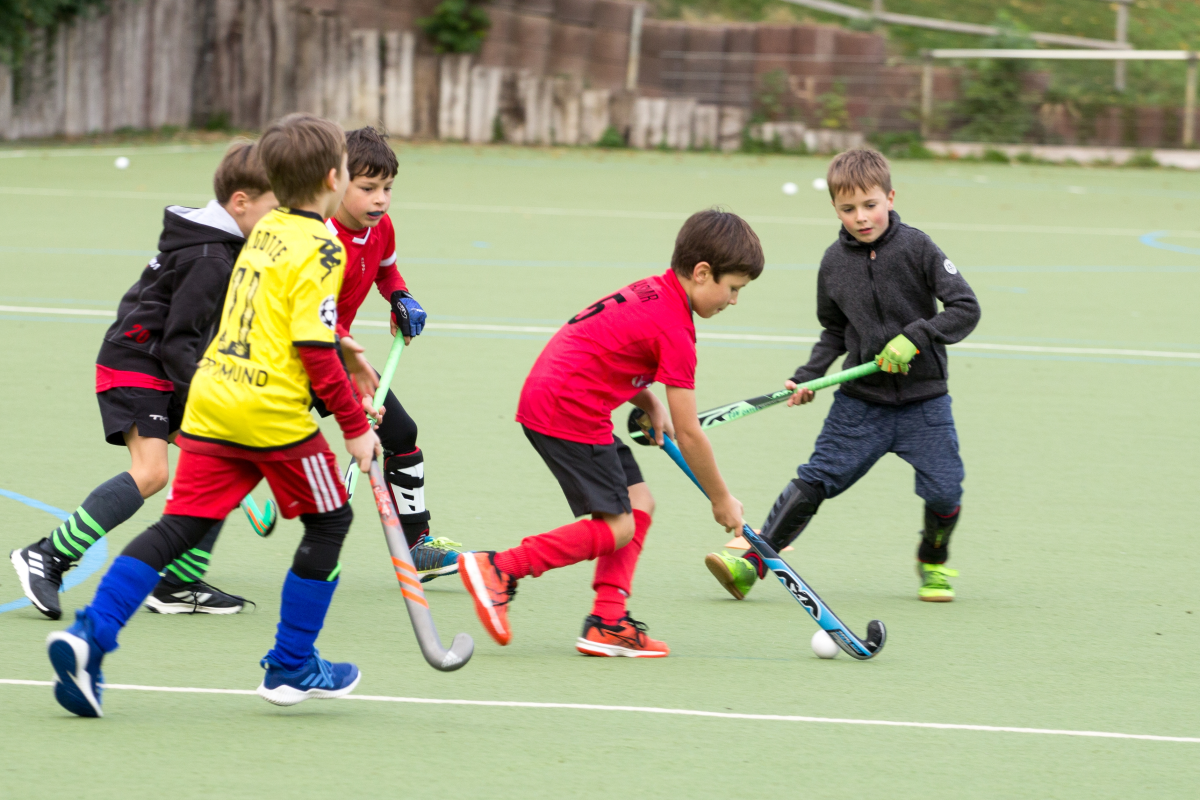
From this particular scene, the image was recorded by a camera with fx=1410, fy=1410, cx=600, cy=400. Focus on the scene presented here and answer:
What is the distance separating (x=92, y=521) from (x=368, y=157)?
1274mm

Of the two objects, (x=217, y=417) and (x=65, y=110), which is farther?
(x=65, y=110)

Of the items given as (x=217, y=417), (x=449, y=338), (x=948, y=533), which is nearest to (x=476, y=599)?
(x=217, y=417)

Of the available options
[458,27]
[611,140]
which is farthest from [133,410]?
[458,27]

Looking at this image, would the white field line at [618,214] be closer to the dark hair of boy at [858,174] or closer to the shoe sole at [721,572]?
the dark hair of boy at [858,174]

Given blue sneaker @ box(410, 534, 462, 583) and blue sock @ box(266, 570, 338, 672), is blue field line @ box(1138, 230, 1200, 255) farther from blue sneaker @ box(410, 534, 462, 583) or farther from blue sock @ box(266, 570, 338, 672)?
blue sock @ box(266, 570, 338, 672)

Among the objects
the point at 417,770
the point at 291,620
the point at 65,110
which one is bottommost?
the point at 417,770

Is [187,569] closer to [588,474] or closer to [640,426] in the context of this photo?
[588,474]

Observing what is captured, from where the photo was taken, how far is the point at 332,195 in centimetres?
312

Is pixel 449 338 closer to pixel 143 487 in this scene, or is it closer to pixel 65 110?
pixel 143 487

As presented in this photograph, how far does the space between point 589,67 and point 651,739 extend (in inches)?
769

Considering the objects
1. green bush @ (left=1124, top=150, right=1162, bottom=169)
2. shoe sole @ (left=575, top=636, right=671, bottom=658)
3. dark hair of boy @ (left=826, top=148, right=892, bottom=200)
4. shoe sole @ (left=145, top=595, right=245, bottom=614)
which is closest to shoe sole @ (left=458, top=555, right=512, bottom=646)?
shoe sole @ (left=575, top=636, right=671, bottom=658)

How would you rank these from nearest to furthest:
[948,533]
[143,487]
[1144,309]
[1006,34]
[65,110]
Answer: [143,487]
[948,533]
[1144,309]
[65,110]
[1006,34]

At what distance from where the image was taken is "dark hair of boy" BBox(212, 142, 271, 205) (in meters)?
3.72

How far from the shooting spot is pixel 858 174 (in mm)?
4270
